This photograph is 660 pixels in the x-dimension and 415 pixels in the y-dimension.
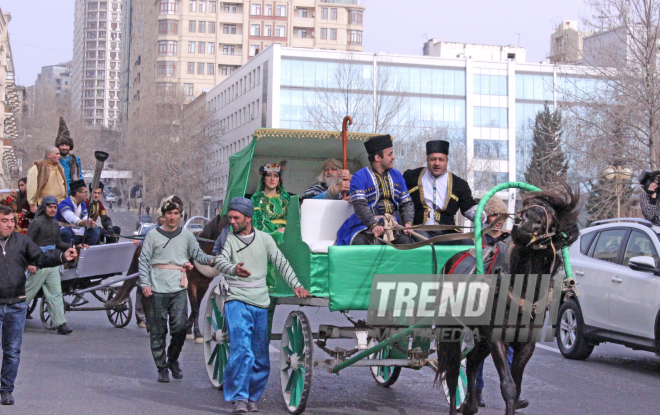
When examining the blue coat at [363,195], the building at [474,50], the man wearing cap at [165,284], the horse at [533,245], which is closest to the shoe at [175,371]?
the man wearing cap at [165,284]

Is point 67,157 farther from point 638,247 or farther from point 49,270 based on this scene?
point 638,247

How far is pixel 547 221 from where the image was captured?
5715 millimetres

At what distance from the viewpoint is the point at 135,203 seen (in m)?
110

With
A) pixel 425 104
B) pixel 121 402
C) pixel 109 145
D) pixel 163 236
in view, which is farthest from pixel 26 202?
pixel 109 145

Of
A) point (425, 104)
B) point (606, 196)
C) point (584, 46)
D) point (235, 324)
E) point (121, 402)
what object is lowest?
point (121, 402)

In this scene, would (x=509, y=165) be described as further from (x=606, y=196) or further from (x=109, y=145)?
(x=109, y=145)

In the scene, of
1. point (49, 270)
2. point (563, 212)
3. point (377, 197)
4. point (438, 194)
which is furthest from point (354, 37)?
point (563, 212)

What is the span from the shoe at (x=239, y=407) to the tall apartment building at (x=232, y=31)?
107112mm

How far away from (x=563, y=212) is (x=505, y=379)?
1210mm

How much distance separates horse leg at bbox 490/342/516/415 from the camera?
19.1 feet

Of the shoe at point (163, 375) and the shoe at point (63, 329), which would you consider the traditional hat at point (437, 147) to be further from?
the shoe at point (63, 329)

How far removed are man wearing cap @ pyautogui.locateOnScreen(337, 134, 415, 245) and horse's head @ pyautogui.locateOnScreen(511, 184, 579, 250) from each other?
7.04 feet

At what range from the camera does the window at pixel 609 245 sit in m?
11.2

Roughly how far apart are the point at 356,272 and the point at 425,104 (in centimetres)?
7008
